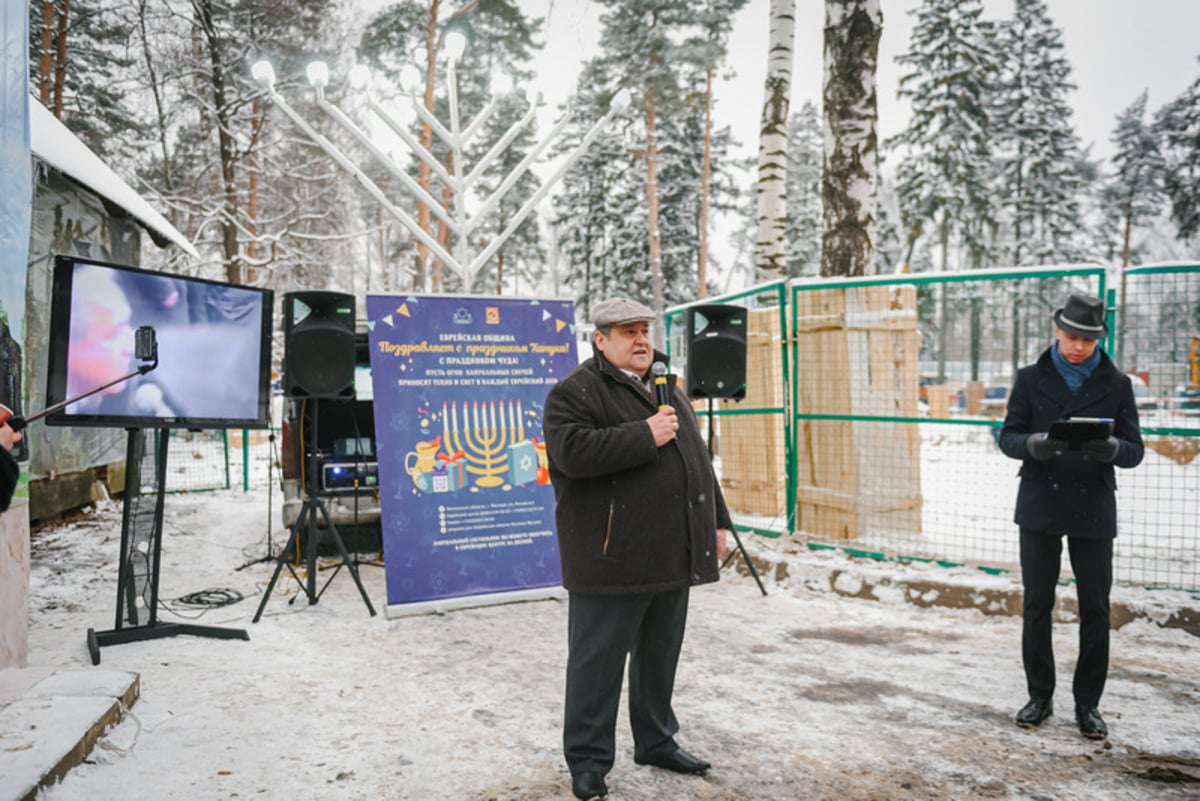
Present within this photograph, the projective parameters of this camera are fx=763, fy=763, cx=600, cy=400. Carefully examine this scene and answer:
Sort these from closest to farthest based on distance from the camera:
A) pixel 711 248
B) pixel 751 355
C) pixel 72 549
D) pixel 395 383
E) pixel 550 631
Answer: pixel 550 631 < pixel 395 383 < pixel 72 549 < pixel 751 355 < pixel 711 248

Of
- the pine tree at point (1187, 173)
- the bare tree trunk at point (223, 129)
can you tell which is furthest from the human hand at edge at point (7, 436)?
the pine tree at point (1187, 173)

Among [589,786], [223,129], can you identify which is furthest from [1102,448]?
[223,129]

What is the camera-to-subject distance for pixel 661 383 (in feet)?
9.00

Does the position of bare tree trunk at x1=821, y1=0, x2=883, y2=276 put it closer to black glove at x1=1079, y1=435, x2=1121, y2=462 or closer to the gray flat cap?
black glove at x1=1079, y1=435, x2=1121, y2=462

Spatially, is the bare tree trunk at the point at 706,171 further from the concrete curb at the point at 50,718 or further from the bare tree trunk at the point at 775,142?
the concrete curb at the point at 50,718

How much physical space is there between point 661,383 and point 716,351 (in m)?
3.04

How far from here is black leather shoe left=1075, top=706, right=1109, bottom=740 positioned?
317 cm

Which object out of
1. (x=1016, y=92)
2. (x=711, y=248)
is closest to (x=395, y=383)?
(x=711, y=248)

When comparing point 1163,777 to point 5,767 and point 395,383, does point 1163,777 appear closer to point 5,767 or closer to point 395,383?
point 5,767

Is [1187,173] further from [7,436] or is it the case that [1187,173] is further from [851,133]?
[7,436]

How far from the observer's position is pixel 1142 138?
117 feet

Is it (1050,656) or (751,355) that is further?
(751,355)

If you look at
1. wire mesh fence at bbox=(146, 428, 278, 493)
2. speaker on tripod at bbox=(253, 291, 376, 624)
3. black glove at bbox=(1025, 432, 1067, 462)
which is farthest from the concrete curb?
wire mesh fence at bbox=(146, 428, 278, 493)

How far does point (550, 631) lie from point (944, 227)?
2634cm
